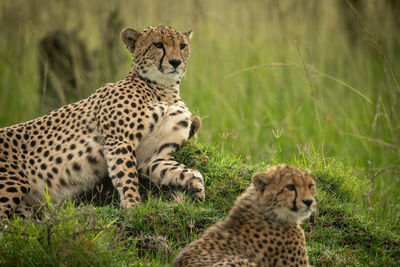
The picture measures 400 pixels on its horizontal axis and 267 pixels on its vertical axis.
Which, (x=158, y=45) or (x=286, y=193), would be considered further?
(x=158, y=45)

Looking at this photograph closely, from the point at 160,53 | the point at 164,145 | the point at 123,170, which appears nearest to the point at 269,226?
the point at 123,170

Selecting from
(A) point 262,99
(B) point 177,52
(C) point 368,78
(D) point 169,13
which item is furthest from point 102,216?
(D) point 169,13

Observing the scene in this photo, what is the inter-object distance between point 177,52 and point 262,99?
3485 millimetres

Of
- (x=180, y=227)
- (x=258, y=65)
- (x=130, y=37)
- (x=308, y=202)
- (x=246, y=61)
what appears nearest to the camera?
(x=308, y=202)

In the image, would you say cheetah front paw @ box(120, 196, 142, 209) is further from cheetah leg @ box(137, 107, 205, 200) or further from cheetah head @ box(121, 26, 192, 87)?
cheetah head @ box(121, 26, 192, 87)

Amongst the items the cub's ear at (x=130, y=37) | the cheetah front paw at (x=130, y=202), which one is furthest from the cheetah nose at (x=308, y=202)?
the cub's ear at (x=130, y=37)

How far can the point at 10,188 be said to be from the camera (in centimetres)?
464

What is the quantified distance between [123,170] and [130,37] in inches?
53.9

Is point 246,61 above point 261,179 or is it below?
below

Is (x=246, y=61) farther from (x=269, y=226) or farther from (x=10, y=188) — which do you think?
(x=269, y=226)

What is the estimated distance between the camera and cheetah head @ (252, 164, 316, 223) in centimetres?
343

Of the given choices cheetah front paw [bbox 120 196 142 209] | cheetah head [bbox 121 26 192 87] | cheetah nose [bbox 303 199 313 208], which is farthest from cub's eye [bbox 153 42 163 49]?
cheetah nose [bbox 303 199 313 208]

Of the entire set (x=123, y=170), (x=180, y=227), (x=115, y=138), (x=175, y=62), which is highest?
(x=175, y=62)

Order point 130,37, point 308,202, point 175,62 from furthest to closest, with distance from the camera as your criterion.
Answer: point 130,37, point 175,62, point 308,202
